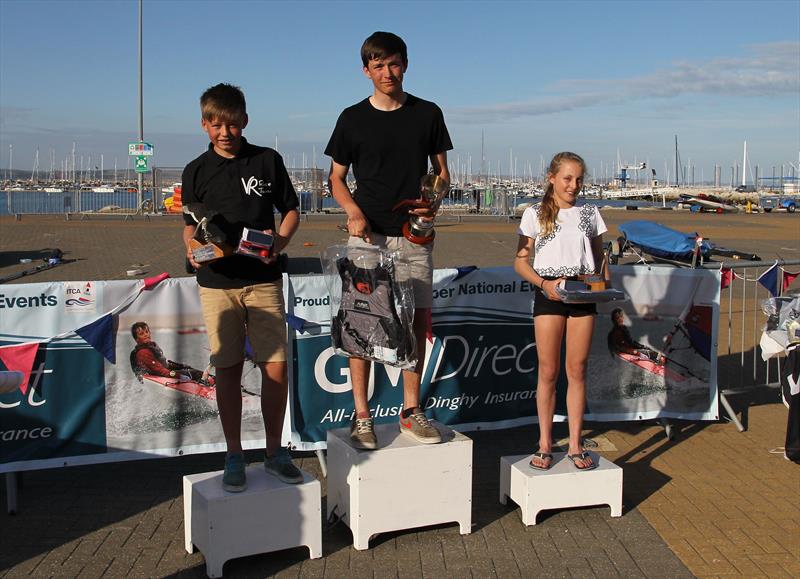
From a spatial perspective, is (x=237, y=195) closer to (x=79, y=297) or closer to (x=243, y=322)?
(x=243, y=322)

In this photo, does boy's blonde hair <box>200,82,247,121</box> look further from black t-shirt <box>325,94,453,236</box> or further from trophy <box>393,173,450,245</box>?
trophy <box>393,173,450,245</box>

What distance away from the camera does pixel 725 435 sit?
6.96 meters

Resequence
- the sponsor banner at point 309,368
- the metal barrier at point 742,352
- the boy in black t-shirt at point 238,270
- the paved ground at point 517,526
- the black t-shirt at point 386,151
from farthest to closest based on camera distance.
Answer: the metal barrier at point 742,352 → the sponsor banner at point 309,368 → the black t-shirt at point 386,151 → the boy in black t-shirt at point 238,270 → the paved ground at point 517,526

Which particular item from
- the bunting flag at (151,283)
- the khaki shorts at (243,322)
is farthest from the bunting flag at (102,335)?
the khaki shorts at (243,322)

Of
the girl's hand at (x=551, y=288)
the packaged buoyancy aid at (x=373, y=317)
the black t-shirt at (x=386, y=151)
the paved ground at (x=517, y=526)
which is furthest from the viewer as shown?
the girl's hand at (x=551, y=288)

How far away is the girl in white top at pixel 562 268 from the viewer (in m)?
5.31

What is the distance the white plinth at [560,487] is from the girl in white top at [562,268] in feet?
0.28

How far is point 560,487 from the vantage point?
5.14 m

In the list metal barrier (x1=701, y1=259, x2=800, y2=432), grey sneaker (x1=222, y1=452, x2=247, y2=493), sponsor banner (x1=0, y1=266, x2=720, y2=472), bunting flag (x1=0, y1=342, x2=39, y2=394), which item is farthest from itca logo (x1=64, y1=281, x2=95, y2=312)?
metal barrier (x1=701, y1=259, x2=800, y2=432)

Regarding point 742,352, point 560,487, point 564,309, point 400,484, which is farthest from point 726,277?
point 400,484

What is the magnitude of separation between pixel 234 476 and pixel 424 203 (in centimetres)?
177

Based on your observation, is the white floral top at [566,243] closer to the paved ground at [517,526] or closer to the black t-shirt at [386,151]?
the black t-shirt at [386,151]

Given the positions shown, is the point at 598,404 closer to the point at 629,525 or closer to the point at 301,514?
the point at 629,525

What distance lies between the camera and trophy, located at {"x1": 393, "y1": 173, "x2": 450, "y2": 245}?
193 inches
